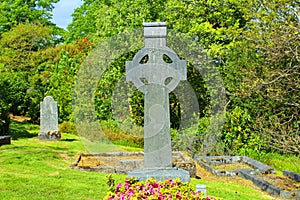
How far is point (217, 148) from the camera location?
58.0ft

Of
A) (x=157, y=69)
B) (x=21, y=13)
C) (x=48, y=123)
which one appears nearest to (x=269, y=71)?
(x=48, y=123)

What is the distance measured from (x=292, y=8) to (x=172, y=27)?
6877mm

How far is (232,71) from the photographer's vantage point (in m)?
18.9

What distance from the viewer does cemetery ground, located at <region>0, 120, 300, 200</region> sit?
8.01 m

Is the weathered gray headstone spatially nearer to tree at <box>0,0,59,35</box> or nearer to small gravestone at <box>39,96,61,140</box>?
small gravestone at <box>39,96,61,140</box>

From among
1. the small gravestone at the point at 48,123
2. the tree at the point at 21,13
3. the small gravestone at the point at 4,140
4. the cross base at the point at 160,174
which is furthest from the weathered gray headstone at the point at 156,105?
the tree at the point at 21,13

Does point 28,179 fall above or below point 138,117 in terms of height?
below

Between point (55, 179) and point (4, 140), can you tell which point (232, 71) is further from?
point (55, 179)

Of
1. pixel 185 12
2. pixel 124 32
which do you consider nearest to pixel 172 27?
pixel 185 12

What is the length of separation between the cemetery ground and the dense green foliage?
2.87m

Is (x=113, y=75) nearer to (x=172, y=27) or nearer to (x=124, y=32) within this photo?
(x=124, y=32)

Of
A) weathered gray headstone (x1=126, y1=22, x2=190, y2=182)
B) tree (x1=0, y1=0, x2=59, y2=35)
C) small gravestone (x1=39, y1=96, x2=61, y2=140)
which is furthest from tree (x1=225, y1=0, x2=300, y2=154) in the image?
tree (x1=0, y1=0, x2=59, y2=35)

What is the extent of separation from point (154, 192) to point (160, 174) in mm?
1807

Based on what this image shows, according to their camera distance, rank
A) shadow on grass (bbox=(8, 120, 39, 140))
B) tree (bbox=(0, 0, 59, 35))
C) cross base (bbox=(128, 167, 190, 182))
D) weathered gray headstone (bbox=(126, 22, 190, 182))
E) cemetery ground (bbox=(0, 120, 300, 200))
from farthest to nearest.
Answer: tree (bbox=(0, 0, 59, 35)) < shadow on grass (bbox=(8, 120, 39, 140)) < cemetery ground (bbox=(0, 120, 300, 200)) < weathered gray headstone (bbox=(126, 22, 190, 182)) < cross base (bbox=(128, 167, 190, 182))
